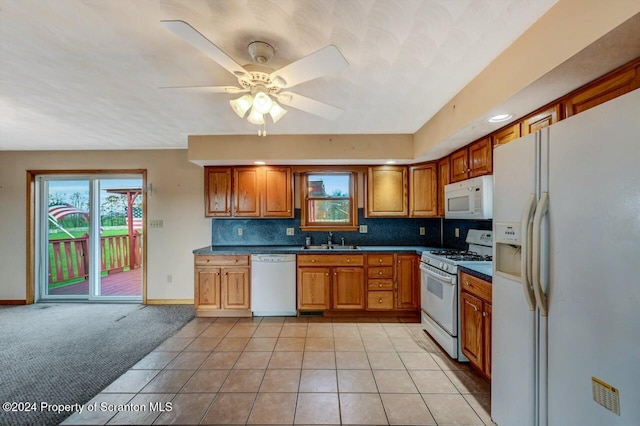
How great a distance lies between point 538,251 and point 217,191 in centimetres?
364

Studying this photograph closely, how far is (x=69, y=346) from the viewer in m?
2.77

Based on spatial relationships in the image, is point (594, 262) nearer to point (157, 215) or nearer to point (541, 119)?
point (541, 119)

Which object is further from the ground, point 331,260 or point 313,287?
point 331,260

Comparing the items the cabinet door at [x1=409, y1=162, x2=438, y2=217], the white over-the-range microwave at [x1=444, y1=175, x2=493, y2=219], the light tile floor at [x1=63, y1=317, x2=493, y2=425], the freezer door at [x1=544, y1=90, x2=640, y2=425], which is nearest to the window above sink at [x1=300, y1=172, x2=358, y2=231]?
the cabinet door at [x1=409, y1=162, x2=438, y2=217]

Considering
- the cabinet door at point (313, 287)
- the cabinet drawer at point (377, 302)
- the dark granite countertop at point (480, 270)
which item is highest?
the dark granite countertop at point (480, 270)

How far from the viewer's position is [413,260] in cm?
354

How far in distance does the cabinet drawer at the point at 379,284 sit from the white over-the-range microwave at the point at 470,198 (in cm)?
117

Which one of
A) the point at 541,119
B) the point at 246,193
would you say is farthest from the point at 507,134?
the point at 246,193

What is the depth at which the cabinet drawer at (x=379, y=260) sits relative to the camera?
3.55 meters

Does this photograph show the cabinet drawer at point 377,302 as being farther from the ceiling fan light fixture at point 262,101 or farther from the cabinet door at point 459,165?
the ceiling fan light fixture at point 262,101

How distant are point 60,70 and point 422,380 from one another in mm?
3728

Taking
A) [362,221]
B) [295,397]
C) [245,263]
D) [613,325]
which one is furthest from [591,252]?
[245,263]

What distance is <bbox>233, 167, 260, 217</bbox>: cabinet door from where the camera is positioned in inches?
149

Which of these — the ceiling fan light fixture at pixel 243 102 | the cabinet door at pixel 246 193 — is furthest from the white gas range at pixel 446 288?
the cabinet door at pixel 246 193
